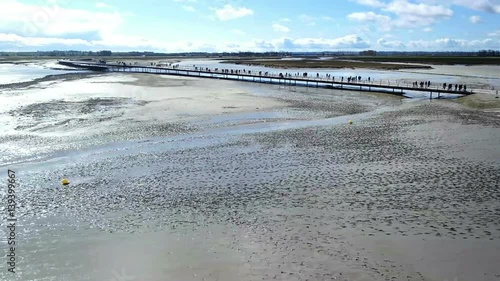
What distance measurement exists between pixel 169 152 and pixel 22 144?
377 inches

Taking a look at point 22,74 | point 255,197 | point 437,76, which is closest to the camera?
point 255,197

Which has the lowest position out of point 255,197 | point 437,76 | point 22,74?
point 255,197

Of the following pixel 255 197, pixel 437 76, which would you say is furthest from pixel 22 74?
pixel 255 197

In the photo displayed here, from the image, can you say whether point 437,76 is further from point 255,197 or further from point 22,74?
point 22,74

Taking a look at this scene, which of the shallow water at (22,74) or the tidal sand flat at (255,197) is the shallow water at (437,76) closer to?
the tidal sand flat at (255,197)

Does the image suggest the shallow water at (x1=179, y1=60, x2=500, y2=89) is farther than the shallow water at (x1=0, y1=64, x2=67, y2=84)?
No

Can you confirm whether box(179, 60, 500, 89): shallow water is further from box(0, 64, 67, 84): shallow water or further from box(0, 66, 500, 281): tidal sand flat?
box(0, 64, 67, 84): shallow water

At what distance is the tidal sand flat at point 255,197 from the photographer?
1226cm

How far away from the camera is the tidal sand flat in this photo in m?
12.3

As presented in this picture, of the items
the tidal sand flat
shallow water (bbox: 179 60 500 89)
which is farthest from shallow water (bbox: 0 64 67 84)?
shallow water (bbox: 179 60 500 89)

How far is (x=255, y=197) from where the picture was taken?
58.4 ft

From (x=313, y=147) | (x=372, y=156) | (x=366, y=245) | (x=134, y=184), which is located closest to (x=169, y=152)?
(x=134, y=184)

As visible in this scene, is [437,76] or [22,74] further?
[22,74]

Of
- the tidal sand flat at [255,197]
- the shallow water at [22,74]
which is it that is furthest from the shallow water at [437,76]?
the shallow water at [22,74]
